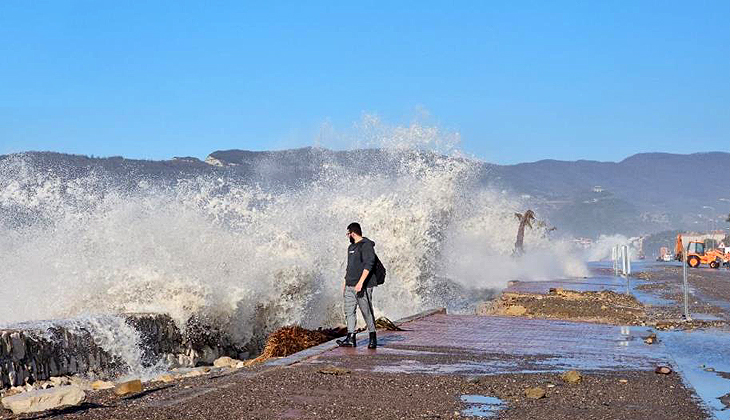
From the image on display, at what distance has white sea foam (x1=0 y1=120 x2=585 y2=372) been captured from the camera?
61.3ft

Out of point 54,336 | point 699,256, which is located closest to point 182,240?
point 54,336

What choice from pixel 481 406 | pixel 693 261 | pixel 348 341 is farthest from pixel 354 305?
pixel 693 261

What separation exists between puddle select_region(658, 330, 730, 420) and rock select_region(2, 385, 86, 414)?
5014mm

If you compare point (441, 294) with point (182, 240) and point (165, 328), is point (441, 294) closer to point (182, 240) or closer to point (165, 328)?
point (182, 240)

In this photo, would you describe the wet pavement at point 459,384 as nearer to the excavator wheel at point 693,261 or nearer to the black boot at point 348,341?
the black boot at point 348,341

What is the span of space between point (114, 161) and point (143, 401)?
8976cm

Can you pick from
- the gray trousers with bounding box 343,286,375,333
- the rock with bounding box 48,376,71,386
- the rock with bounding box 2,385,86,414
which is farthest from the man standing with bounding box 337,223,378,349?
the rock with bounding box 2,385,86,414

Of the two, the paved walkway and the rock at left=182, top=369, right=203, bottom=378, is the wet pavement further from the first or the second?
the rock at left=182, top=369, right=203, bottom=378

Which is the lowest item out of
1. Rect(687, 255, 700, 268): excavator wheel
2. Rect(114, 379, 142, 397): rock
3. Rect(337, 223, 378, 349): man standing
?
Rect(687, 255, 700, 268): excavator wheel

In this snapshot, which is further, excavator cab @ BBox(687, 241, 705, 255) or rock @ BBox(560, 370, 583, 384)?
excavator cab @ BBox(687, 241, 705, 255)

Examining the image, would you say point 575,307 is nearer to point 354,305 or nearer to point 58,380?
point 354,305

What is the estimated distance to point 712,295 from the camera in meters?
32.3

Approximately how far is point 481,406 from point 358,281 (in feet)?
15.7

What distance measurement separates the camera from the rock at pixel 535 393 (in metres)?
9.66
